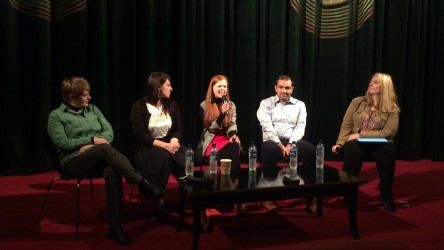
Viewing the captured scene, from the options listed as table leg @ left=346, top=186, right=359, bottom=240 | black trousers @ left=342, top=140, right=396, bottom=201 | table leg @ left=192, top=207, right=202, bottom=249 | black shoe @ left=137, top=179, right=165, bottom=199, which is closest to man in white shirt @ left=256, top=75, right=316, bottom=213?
black trousers @ left=342, top=140, right=396, bottom=201

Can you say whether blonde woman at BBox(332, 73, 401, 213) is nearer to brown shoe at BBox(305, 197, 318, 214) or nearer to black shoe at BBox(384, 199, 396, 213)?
black shoe at BBox(384, 199, 396, 213)

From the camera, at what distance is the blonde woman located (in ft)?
11.4

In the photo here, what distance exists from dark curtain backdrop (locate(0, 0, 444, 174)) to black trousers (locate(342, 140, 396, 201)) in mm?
1943

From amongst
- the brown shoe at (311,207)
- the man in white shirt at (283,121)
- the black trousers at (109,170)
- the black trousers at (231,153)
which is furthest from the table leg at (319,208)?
the black trousers at (109,170)

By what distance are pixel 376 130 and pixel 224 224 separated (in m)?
1.62

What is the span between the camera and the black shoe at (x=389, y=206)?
3.40m

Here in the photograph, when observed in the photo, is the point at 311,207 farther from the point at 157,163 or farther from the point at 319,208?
the point at 157,163

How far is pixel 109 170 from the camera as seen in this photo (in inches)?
108

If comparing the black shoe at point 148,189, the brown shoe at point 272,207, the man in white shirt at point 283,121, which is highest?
the man in white shirt at point 283,121

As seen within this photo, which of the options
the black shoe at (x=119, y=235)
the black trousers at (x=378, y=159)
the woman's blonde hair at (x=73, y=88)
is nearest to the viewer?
the black shoe at (x=119, y=235)

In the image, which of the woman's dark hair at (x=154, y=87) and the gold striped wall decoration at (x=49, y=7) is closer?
the woman's dark hair at (x=154, y=87)

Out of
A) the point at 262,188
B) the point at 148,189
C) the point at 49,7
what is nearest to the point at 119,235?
the point at 148,189

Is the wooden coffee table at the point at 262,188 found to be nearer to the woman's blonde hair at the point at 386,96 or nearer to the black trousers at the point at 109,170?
the black trousers at the point at 109,170

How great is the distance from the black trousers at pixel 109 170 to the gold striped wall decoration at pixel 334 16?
3.62 metres
